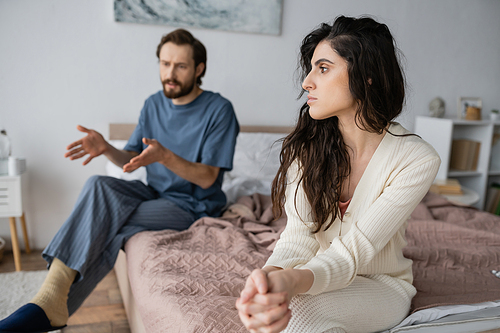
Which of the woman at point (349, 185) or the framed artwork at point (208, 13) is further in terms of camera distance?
the framed artwork at point (208, 13)

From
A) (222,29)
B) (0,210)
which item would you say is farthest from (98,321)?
(222,29)

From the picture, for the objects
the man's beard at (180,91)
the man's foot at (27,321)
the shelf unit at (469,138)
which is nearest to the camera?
the man's foot at (27,321)

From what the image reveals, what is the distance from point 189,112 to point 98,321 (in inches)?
37.4

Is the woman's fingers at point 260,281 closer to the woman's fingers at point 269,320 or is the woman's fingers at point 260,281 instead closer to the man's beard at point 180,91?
the woman's fingers at point 269,320

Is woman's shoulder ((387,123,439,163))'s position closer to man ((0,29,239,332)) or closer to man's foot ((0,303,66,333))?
man ((0,29,239,332))

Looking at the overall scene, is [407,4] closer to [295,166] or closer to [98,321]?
[295,166]

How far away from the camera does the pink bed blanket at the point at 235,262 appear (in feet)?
3.49

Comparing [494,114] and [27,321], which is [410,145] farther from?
[494,114]

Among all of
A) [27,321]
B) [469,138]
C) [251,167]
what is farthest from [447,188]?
[27,321]

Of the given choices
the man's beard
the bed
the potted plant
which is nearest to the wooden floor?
the bed

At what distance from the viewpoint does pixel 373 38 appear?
96 cm

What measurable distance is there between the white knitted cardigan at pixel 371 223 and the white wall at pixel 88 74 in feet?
5.83

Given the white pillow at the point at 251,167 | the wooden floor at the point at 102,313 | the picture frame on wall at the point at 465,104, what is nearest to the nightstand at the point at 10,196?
the wooden floor at the point at 102,313

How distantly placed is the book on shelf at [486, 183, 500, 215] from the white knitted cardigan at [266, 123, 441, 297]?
277 centimetres
